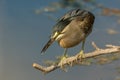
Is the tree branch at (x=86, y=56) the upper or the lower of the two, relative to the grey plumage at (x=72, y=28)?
lower

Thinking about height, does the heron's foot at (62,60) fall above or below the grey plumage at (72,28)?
below

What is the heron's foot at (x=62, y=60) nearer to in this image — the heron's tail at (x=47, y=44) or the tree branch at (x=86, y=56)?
the tree branch at (x=86, y=56)

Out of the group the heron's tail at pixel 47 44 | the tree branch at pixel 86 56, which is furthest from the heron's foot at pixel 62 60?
the heron's tail at pixel 47 44

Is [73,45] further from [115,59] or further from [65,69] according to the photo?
[115,59]

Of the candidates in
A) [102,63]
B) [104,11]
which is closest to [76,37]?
[102,63]

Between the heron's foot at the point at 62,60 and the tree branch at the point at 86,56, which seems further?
the heron's foot at the point at 62,60

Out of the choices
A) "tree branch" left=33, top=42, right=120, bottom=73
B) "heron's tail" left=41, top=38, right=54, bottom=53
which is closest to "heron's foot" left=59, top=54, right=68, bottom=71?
"tree branch" left=33, top=42, right=120, bottom=73

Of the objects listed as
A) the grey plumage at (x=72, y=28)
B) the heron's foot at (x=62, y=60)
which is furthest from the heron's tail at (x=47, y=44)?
the heron's foot at (x=62, y=60)

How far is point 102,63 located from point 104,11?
328 millimetres

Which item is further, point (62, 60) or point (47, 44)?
point (62, 60)

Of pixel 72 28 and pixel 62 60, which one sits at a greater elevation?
pixel 72 28

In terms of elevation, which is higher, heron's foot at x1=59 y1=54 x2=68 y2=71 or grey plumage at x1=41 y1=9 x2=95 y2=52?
grey plumage at x1=41 y1=9 x2=95 y2=52

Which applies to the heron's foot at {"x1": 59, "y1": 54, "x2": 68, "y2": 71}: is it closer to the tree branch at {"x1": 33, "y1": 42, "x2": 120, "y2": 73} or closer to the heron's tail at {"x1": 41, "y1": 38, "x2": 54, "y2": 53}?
the tree branch at {"x1": 33, "y1": 42, "x2": 120, "y2": 73}

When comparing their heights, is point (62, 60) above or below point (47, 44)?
below
